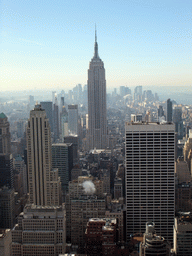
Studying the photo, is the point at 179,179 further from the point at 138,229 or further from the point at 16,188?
the point at 16,188

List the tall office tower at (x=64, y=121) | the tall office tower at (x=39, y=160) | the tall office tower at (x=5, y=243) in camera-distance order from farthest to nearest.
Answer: the tall office tower at (x=64, y=121)
the tall office tower at (x=39, y=160)
the tall office tower at (x=5, y=243)

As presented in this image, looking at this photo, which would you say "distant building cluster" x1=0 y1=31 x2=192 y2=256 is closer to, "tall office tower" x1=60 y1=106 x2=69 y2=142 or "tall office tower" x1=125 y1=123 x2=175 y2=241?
"tall office tower" x1=125 y1=123 x2=175 y2=241

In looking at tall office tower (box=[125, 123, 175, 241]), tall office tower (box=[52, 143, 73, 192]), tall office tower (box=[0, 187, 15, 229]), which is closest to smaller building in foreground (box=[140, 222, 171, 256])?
tall office tower (box=[125, 123, 175, 241])

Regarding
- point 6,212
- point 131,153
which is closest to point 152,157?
point 131,153

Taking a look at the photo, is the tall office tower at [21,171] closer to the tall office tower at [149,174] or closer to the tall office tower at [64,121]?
the tall office tower at [149,174]

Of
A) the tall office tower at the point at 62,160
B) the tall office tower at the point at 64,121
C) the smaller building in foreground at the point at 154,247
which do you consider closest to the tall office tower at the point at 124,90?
the tall office tower at the point at 62,160
